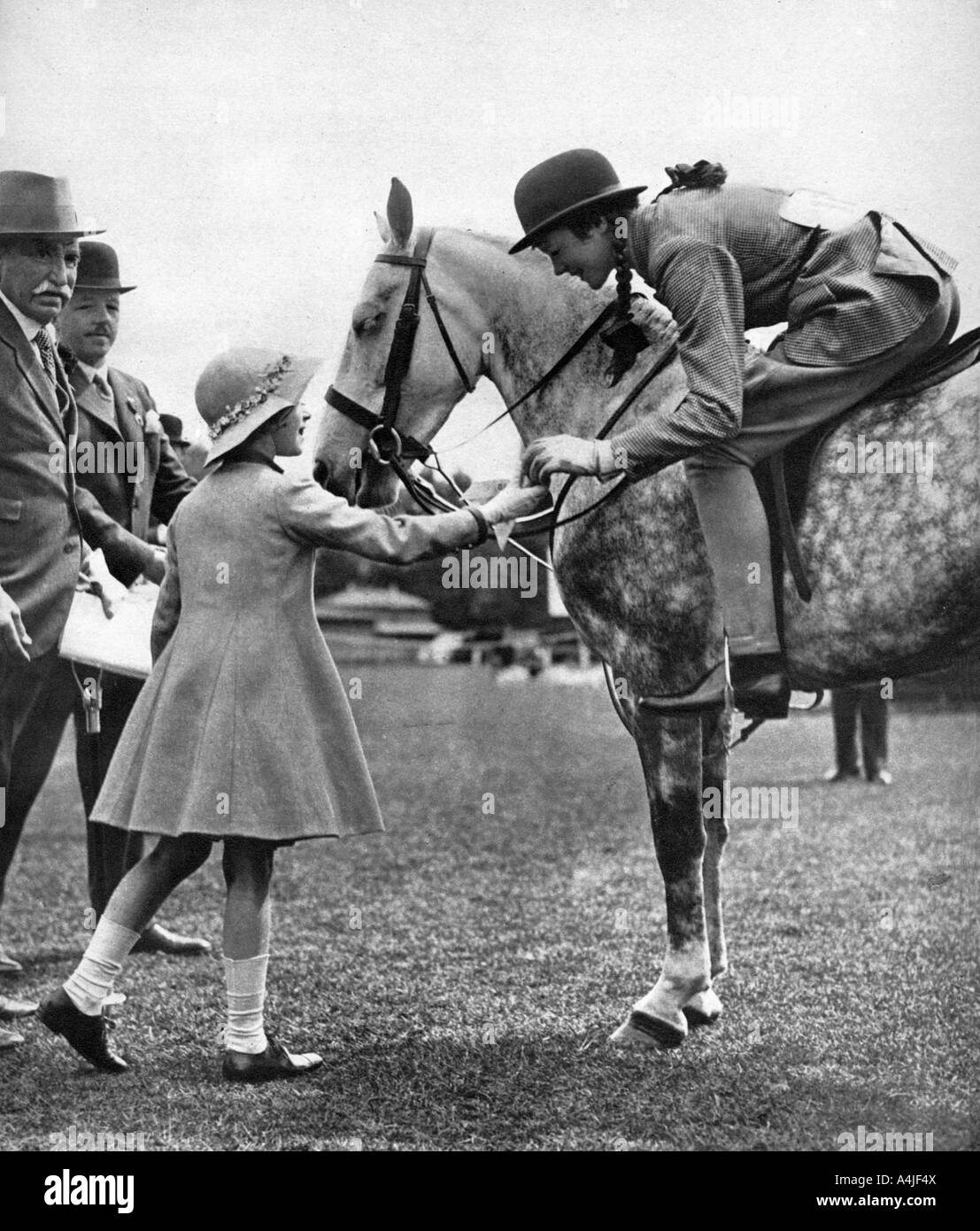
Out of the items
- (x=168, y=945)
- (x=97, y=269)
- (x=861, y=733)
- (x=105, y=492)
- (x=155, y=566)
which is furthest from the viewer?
(x=861, y=733)

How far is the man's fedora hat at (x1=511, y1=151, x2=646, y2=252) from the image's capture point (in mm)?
4230

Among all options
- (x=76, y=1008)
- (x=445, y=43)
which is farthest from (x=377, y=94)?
(x=76, y=1008)

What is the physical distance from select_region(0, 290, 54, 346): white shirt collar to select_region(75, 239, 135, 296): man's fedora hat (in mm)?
590

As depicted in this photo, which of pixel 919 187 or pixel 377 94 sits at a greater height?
pixel 377 94

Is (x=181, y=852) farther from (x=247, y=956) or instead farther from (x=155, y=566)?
(x=155, y=566)

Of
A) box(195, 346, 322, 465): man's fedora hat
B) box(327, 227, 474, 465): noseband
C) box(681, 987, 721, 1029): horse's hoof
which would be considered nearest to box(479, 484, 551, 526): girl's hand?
box(327, 227, 474, 465): noseband

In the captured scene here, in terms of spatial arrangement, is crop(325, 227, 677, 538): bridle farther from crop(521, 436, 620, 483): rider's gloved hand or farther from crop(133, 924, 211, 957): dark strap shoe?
crop(133, 924, 211, 957): dark strap shoe

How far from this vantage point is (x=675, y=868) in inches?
177

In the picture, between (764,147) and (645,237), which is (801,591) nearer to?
(645,237)

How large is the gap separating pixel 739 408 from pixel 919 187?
52.2 inches

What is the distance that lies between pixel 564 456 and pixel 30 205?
81.4 inches

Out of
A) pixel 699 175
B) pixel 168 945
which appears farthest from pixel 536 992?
pixel 699 175

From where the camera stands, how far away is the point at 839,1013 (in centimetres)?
492
